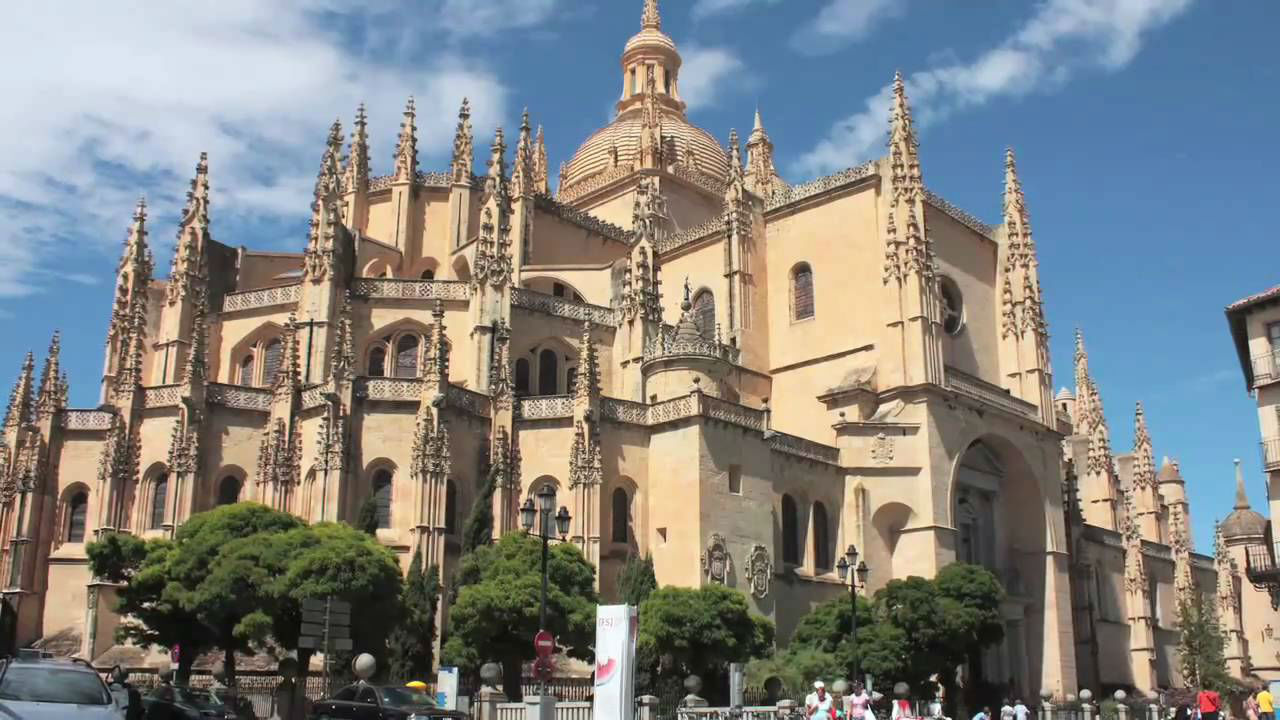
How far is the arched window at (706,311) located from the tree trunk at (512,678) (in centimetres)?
2053

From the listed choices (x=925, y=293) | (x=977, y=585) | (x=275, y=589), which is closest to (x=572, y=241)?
(x=925, y=293)

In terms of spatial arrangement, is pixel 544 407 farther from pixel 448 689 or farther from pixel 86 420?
pixel 86 420

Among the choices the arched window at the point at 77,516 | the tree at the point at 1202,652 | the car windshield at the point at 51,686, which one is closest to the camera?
the car windshield at the point at 51,686

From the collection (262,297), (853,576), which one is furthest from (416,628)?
(262,297)

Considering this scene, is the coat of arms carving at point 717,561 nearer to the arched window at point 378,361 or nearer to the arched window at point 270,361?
the arched window at point 378,361

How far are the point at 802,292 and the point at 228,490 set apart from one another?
886 inches

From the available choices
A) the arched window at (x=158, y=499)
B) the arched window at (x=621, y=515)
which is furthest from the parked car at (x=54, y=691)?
the arched window at (x=158, y=499)

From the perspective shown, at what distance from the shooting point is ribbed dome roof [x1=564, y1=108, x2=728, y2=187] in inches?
2557

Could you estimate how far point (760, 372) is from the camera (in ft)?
160

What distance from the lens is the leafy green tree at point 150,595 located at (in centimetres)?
3200

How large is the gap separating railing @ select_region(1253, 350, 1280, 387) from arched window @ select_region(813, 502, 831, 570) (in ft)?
46.1

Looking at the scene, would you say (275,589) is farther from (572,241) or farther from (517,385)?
(572,241)

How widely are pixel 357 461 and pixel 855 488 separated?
17.2 m

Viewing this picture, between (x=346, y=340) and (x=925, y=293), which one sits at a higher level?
(x=925, y=293)
